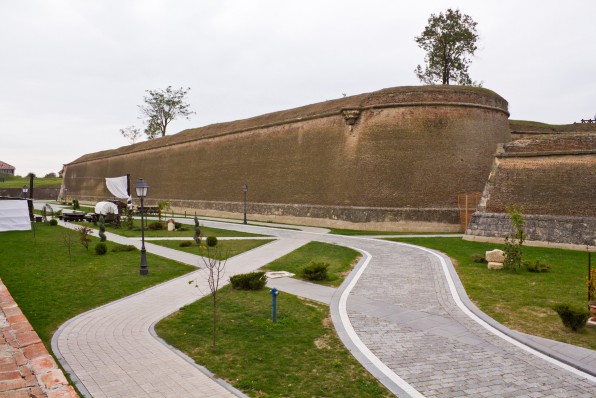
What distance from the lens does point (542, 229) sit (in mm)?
18938

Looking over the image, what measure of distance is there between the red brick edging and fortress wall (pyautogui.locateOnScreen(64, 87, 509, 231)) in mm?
22741

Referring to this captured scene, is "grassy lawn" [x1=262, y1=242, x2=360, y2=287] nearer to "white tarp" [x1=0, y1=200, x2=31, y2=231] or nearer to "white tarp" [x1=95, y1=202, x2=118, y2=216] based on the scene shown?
"white tarp" [x1=95, y1=202, x2=118, y2=216]

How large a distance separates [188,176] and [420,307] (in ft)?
123

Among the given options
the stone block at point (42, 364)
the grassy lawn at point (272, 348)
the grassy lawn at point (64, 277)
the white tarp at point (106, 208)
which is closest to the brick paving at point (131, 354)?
the grassy lawn at point (272, 348)

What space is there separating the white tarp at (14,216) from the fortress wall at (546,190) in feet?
83.3

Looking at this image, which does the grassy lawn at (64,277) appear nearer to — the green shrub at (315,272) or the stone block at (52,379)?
the stone block at (52,379)

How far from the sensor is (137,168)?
52500mm

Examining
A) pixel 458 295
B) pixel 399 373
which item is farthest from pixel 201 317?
pixel 458 295

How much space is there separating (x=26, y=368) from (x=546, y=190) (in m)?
20.9

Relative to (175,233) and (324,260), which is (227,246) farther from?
(175,233)

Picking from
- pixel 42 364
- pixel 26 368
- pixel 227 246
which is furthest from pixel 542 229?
pixel 26 368

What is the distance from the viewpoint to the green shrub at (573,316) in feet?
25.9

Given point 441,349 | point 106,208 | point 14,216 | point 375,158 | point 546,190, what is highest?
point 375,158

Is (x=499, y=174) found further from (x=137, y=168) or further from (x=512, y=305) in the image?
(x=137, y=168)
